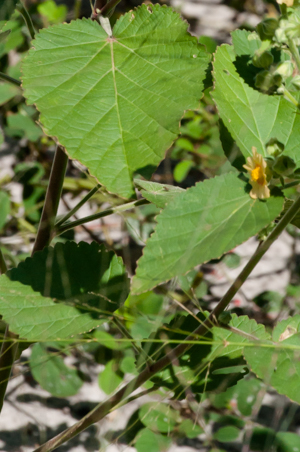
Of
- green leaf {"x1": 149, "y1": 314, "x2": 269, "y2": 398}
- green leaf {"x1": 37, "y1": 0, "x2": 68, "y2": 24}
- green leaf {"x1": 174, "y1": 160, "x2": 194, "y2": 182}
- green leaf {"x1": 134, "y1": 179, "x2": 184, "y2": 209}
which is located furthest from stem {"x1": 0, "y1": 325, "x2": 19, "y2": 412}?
green leaf {"x1": 37, "y1": 0, "x2": 68, "y2": 24}

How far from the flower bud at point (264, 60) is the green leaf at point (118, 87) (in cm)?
7

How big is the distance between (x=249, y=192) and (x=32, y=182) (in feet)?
3.40

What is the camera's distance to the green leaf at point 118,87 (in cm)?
56

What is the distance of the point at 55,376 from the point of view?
1.12 metres

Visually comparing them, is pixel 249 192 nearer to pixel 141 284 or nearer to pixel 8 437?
pixel 141 284

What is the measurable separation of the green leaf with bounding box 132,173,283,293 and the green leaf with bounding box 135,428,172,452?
0.51m

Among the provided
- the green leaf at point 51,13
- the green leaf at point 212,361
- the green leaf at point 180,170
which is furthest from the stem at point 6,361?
the green leaf at point 51,13

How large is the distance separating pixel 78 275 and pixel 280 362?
0.96 feet

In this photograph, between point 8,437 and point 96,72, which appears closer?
point 96,72

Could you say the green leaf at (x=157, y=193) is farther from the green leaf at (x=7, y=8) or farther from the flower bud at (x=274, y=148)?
the green leaf at (x=7, y=8)

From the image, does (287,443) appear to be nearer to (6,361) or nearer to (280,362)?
(280,362)

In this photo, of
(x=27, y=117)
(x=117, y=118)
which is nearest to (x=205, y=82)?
(x=117, y=118)

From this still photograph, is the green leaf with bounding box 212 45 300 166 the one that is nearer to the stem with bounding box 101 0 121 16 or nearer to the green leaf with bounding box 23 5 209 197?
the green leaf with bounding box 23 5 209 197

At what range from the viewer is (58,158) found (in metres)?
0.72
